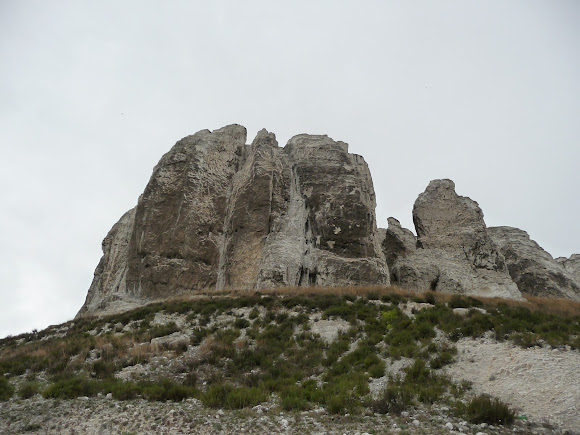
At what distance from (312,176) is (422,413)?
2494cm

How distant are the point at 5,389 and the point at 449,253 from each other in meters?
29.6

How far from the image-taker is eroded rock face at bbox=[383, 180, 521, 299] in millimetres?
31125

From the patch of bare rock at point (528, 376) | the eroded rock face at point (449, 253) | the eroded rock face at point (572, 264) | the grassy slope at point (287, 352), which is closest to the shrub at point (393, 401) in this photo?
the grassy slope at point (287, 352)

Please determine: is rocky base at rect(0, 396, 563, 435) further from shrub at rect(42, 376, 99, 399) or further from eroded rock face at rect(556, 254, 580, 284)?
eroded rock face at rect(556, 254, 580, 284)

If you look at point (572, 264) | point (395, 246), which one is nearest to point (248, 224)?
point (395, 246)

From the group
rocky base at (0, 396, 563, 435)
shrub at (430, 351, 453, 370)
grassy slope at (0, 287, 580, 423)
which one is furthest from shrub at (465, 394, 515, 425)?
shrub at (430, 351, 453, 370)

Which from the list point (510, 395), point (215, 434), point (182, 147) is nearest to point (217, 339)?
point (215, 434)

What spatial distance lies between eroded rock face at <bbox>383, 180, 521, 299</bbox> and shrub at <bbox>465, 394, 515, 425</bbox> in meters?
22.4

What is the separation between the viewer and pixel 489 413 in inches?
355

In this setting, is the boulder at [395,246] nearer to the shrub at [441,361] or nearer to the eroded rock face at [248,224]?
the eroded rock face at [248,224]

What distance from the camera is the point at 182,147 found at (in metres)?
35.4

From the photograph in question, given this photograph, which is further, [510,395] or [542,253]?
[542,253]

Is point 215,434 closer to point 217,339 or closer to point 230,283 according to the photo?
point 217,339

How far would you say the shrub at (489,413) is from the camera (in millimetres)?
8906
